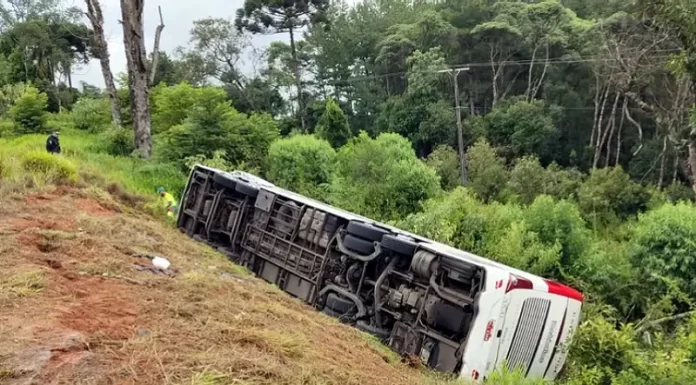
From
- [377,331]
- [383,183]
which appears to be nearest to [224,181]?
[377,331]

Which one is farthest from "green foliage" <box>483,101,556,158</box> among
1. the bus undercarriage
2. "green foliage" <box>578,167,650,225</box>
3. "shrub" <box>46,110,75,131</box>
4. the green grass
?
the bus undercarriage

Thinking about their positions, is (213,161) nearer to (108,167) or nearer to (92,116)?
(108,167)

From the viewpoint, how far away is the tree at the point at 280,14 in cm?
3397

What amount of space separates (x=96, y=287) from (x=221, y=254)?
3893mm

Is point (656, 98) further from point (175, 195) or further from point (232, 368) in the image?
point (232, 368)

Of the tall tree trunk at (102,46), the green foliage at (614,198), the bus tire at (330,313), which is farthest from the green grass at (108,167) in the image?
the green foliage at (614,198)

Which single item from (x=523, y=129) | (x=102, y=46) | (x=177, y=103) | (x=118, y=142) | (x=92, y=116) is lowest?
(x=118, y=142)

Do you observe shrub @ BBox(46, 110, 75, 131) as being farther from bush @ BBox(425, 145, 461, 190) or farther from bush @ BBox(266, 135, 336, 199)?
bush @ BBox(425, 145, 461, 190)

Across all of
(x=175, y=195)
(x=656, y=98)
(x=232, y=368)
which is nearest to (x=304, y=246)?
(x=232, y=368)

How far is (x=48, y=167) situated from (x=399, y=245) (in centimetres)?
788

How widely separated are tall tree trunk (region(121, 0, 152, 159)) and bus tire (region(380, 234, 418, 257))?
41.2 feet

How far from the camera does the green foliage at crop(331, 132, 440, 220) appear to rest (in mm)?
15695

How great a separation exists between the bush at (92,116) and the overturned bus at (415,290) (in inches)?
754

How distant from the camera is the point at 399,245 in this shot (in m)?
7.17
